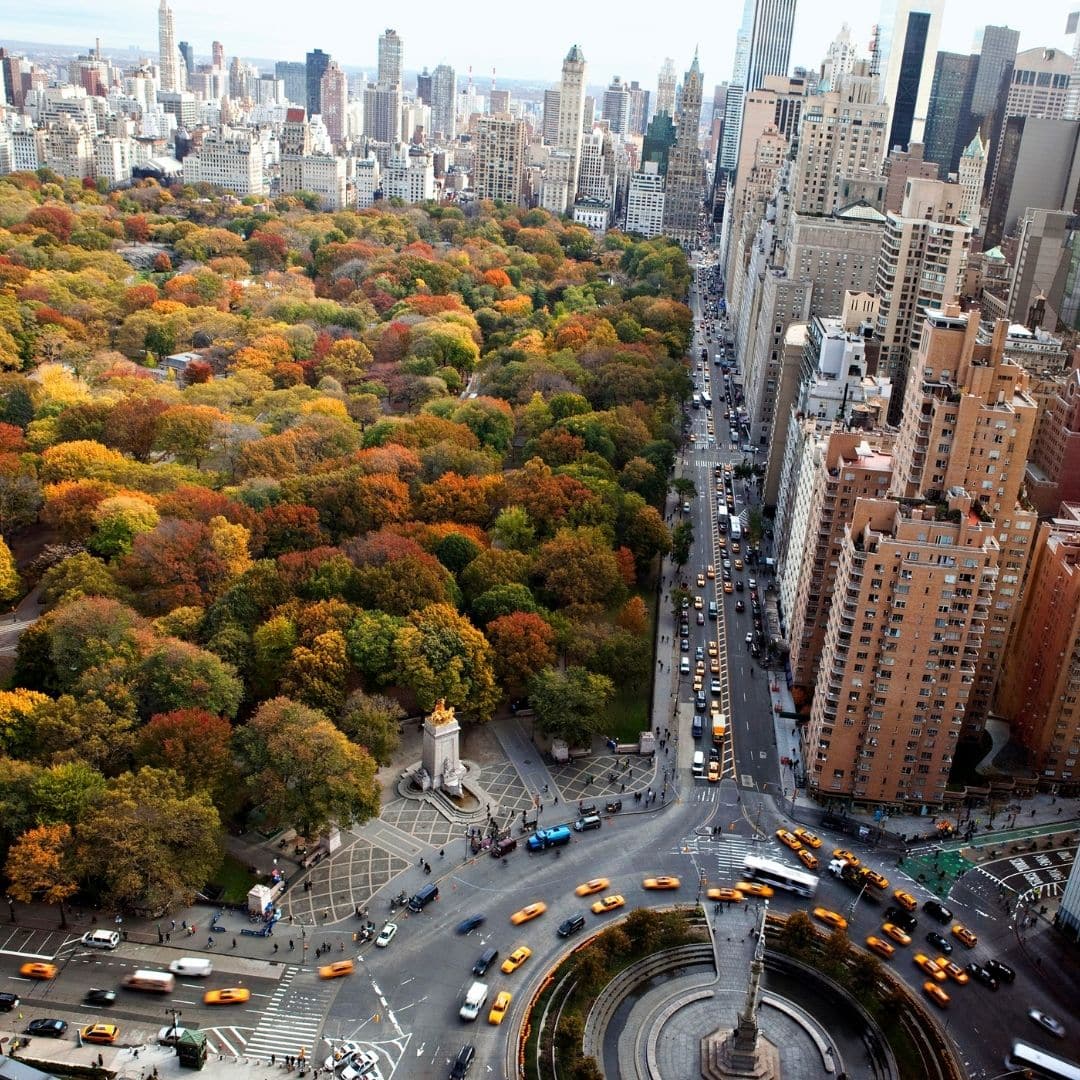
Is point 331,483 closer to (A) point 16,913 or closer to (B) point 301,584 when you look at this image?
(B) point 301,584

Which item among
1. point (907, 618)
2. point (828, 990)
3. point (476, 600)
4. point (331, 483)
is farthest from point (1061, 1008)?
point (331, 483)

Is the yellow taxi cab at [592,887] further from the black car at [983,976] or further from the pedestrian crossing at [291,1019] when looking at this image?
the black car at [983,976]

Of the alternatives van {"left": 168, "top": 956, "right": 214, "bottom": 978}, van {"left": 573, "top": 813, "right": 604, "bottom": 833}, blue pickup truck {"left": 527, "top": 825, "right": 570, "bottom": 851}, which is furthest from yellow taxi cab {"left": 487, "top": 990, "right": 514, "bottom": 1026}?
van {"left": 168, "top": 956, "right": 214, "bottom": 978}

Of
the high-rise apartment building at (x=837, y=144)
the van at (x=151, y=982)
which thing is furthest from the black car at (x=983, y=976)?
the high-rise apartment building at (x=837, y=144)

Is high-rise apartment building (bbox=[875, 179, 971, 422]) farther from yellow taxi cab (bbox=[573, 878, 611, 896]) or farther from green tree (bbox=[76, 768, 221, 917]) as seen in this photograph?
green tree (bbox=[76, 768, 221, 917])

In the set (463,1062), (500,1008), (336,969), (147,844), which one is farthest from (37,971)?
(500,1008)
